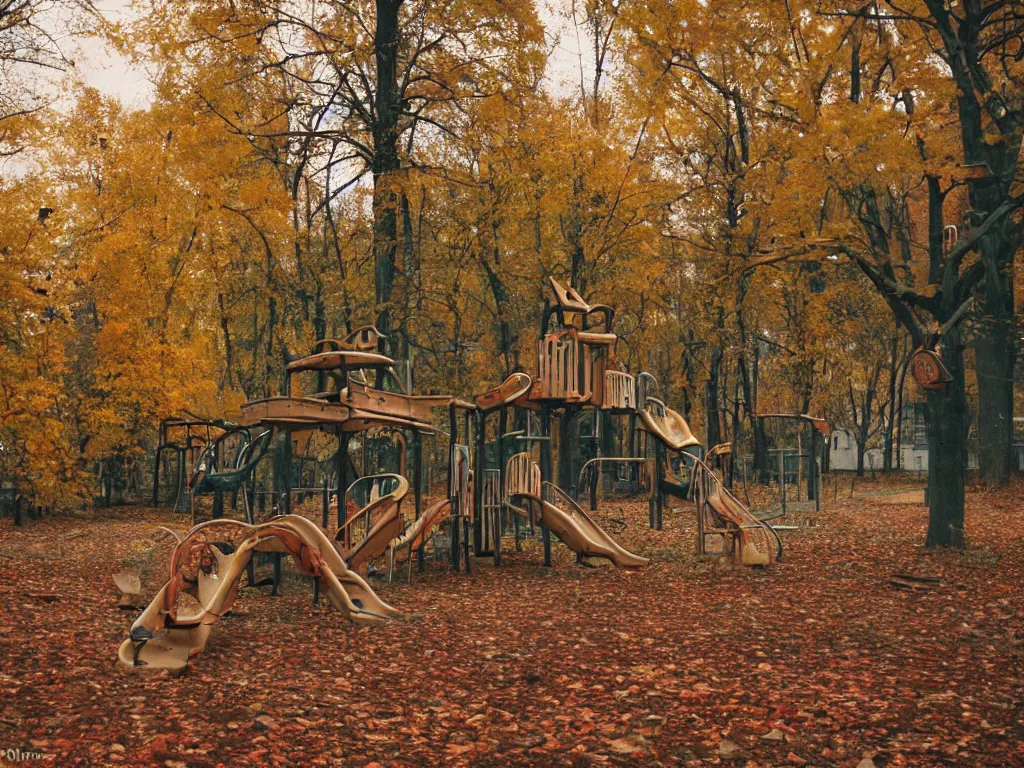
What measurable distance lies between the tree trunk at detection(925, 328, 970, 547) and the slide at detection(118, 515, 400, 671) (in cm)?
759

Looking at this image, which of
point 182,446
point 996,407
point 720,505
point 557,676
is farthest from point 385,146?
point 996,407

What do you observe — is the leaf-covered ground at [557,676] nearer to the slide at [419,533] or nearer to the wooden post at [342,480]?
the slide at [419,533]

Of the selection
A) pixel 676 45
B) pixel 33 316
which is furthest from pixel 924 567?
pixel 33 316

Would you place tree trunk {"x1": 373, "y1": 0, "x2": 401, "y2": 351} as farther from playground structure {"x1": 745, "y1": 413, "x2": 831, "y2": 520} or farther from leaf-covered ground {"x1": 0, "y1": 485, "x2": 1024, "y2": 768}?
leaf-covered ground {"x1": 0, "y1": 485, "x2": 1024, "y2": 768}

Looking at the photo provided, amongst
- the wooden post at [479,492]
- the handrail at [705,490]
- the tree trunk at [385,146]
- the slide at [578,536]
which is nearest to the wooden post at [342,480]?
the wooden post at [479,492]

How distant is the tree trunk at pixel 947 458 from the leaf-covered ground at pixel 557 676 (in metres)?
0.67

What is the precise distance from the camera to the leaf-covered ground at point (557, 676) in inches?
210

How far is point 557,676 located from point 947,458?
24.9 ft

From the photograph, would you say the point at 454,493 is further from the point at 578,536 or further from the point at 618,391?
the point at 618,391

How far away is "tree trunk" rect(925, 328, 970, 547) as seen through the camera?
1233cm

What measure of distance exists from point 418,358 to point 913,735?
1217 inches

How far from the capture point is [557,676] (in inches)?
278

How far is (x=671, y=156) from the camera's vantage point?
86.9 ft

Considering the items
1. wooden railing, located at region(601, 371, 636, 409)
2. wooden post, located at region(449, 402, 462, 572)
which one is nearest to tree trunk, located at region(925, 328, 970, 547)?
wooden railing, located at region(601, 371, 636, 409)
